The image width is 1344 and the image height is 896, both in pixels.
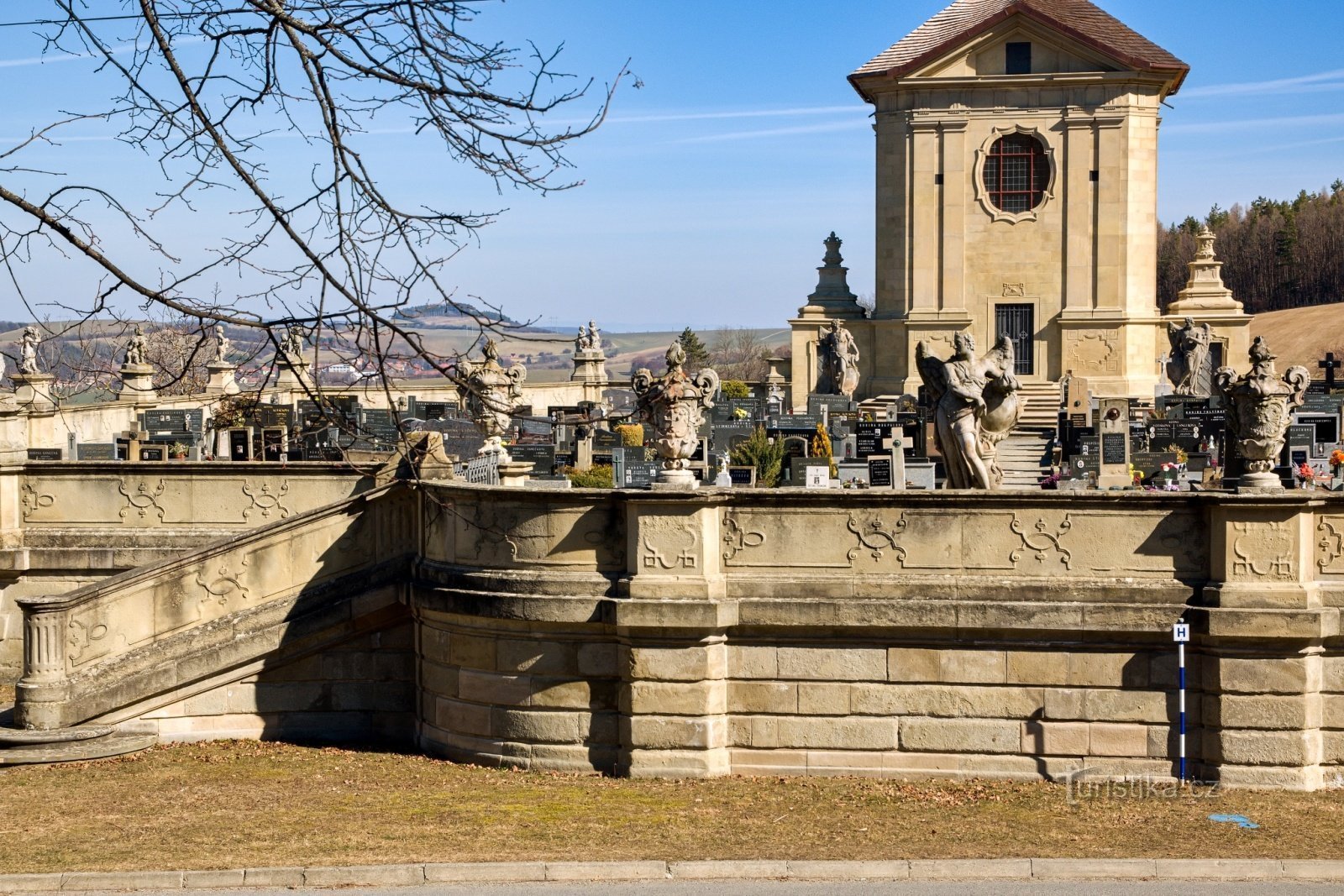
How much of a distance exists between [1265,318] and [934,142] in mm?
61147

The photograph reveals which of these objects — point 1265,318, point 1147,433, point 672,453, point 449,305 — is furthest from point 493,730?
point 1265,318

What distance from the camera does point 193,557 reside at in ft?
51.8

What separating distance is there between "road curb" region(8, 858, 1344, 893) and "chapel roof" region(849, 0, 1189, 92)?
35.3 m

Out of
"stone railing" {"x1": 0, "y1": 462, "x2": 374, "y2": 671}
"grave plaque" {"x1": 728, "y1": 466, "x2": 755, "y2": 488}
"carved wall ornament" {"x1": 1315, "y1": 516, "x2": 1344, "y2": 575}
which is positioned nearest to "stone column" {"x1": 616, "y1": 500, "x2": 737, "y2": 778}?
"carved wall ornament" {"x1": 1315, "y1": 516, "x2": 1344, "y2": 575}

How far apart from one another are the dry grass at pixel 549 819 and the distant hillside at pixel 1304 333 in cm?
6947

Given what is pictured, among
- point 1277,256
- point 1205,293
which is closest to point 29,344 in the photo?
point 1205,293

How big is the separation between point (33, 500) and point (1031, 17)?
3104cm

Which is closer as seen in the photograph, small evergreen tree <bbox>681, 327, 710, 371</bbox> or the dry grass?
the dry grass

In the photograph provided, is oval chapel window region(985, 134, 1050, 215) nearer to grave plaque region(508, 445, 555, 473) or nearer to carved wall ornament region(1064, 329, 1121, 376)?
carved wall ornament region(1064, 329, 1121, 376)

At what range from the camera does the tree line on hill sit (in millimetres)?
119250

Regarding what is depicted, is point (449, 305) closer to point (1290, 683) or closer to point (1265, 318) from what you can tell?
point (1290, 683)

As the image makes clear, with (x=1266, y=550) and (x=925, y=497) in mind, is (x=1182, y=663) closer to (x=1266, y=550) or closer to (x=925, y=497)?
Answer: (x=1266, y=550)

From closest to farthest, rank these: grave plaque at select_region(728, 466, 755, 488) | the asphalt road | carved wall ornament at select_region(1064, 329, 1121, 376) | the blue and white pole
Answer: the asphalt road
the blue and white pole
grave plaque at select_region(728, 466, 755, 488)
carved wall ornament at select_region(1064, 329, 1121, 376)

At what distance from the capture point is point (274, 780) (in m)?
14.6
